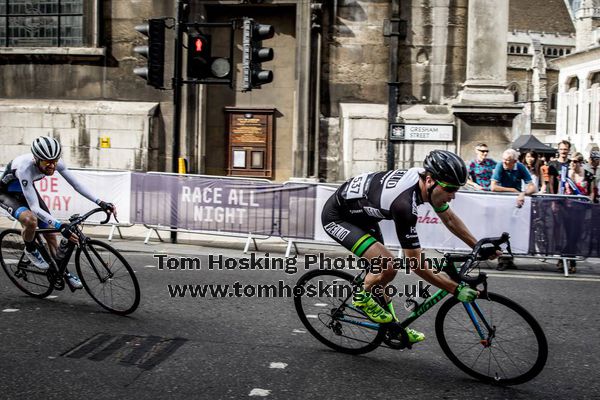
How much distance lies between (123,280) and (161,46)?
21.0 ft

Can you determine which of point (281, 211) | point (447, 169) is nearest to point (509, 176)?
point (281, 211)

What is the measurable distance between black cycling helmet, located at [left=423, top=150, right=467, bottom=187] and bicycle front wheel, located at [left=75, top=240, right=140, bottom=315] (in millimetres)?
3182

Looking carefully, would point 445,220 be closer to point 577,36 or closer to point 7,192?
point 7,192

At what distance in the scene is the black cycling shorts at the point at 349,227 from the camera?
17.3 ft

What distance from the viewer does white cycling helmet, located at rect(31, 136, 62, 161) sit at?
21.3ft

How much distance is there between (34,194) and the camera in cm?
668

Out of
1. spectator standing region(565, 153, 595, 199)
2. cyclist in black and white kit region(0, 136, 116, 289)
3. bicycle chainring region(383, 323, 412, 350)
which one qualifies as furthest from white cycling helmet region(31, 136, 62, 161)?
spectator standing region(565, 153, 595, 199)

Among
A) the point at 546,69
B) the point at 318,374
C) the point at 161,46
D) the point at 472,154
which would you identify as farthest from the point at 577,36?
the point at 318,374

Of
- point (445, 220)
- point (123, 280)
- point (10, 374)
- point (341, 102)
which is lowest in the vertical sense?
point (10, 374)

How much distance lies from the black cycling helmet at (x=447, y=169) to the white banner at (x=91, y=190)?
28.1 ft

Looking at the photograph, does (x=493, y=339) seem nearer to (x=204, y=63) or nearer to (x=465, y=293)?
(x=465, y=293)

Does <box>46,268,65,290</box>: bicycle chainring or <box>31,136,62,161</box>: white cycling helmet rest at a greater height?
<box>31,136,62,161</box>: white cycling helmet

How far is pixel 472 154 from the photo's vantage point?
1647 cm

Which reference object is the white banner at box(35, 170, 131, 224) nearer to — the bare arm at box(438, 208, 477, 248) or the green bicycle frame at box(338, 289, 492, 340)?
the green bicycle frame at box(338, 289, 492, 340)
